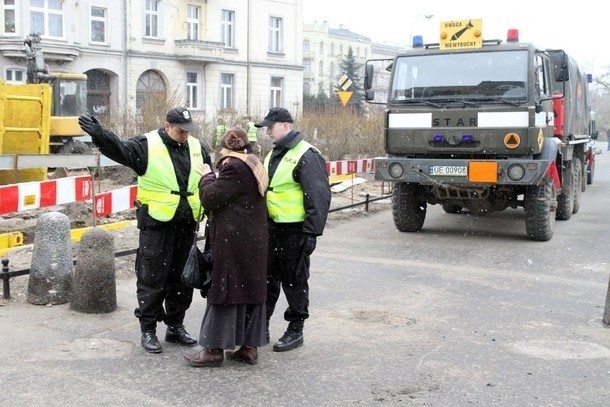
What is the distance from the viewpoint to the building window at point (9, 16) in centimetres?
3147

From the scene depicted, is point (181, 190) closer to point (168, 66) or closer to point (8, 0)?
point (8, 0)

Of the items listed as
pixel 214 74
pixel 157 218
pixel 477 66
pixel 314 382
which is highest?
pixel 214 74

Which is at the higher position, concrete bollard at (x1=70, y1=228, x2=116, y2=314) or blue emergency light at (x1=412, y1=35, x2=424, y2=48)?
blue emergency light at (x1=412, y1=35, x2=424, y2=48)

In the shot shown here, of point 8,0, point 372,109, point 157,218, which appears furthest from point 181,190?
point 8,0

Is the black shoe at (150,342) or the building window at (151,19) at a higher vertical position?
the building window at (151,19)

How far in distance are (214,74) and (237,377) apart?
36168 mm

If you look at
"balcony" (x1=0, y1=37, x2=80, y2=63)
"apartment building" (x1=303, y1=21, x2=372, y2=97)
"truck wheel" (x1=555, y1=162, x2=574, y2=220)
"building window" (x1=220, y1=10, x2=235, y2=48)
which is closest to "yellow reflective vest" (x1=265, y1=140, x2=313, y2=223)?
"truck wheel" (x1=555, y1=162, x2=574, y2=220)

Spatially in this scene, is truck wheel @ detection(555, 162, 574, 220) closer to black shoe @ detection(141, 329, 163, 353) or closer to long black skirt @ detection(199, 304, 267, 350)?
long black skirt @ detection(199, 304, 267, 350)

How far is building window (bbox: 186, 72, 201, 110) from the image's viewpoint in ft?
129

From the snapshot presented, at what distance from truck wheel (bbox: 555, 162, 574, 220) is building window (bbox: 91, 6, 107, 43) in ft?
86.5

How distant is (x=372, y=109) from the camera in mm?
22125

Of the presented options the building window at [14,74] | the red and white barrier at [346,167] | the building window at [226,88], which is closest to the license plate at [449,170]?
the red and white barrier at [346,167]

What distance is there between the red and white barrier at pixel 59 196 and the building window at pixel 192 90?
30.2 meters

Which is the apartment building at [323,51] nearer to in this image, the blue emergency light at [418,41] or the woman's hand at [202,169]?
the blue emergency light at [418,41]
